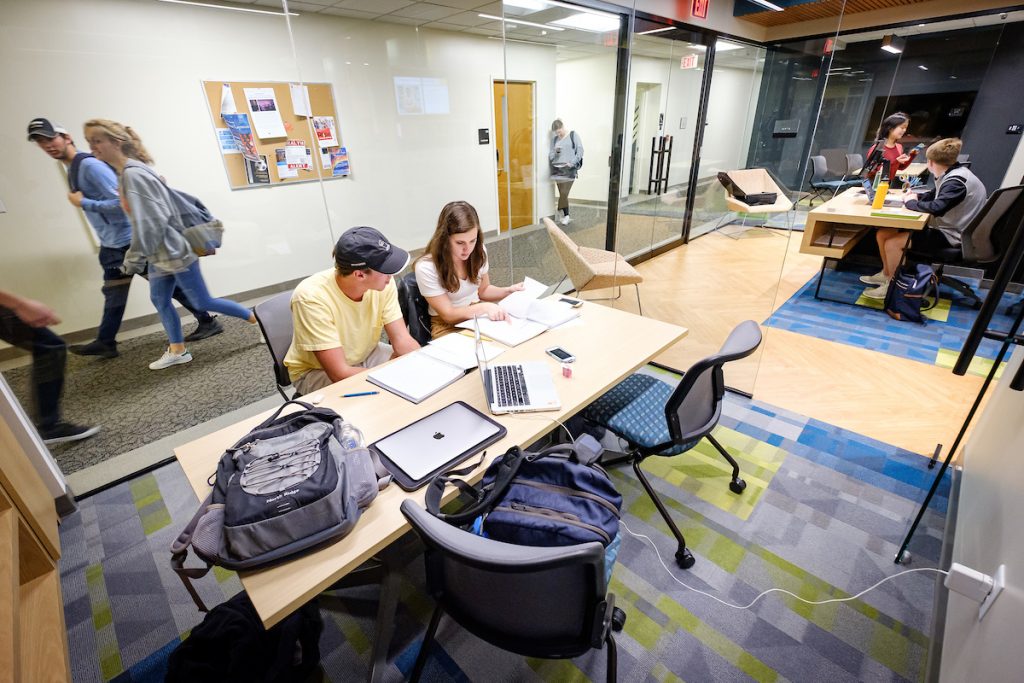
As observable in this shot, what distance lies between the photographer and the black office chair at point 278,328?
186 cm

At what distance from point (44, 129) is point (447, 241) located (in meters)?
1.77

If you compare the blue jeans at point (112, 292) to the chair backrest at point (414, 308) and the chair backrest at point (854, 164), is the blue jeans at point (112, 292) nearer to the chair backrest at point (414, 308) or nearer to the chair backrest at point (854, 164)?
the chair backrest at point (414, 308)

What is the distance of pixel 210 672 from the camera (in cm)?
125

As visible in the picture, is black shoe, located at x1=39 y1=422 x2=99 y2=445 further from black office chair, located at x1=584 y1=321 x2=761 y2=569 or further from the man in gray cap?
black office chair, located at x1=584 y1=321 x2=761 y2=569

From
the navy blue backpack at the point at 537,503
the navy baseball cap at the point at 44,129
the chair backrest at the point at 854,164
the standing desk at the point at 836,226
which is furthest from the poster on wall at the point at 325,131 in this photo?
the chair backrest at the point at 854,164

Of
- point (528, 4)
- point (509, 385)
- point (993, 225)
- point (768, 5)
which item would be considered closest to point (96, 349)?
point (509, 385)

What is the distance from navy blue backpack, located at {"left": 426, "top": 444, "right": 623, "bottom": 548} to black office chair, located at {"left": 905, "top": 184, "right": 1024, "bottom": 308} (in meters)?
3.77

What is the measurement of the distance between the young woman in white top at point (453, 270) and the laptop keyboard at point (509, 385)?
0.52m

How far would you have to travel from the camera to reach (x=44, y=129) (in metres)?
1.88

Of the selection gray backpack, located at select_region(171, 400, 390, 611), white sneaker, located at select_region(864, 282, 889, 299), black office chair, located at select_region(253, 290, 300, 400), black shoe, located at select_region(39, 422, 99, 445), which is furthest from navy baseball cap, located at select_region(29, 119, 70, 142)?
white sneaker, located at select_region(864, 282, 889, 299)

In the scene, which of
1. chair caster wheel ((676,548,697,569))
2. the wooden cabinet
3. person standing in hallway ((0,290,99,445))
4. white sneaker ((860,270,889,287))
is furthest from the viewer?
white sneaker ((860,270,889,287))

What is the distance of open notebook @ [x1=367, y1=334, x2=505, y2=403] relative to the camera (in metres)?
1.59

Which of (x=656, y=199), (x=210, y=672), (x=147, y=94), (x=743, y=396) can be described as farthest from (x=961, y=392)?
(x=147, y=94)

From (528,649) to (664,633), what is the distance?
716mm
